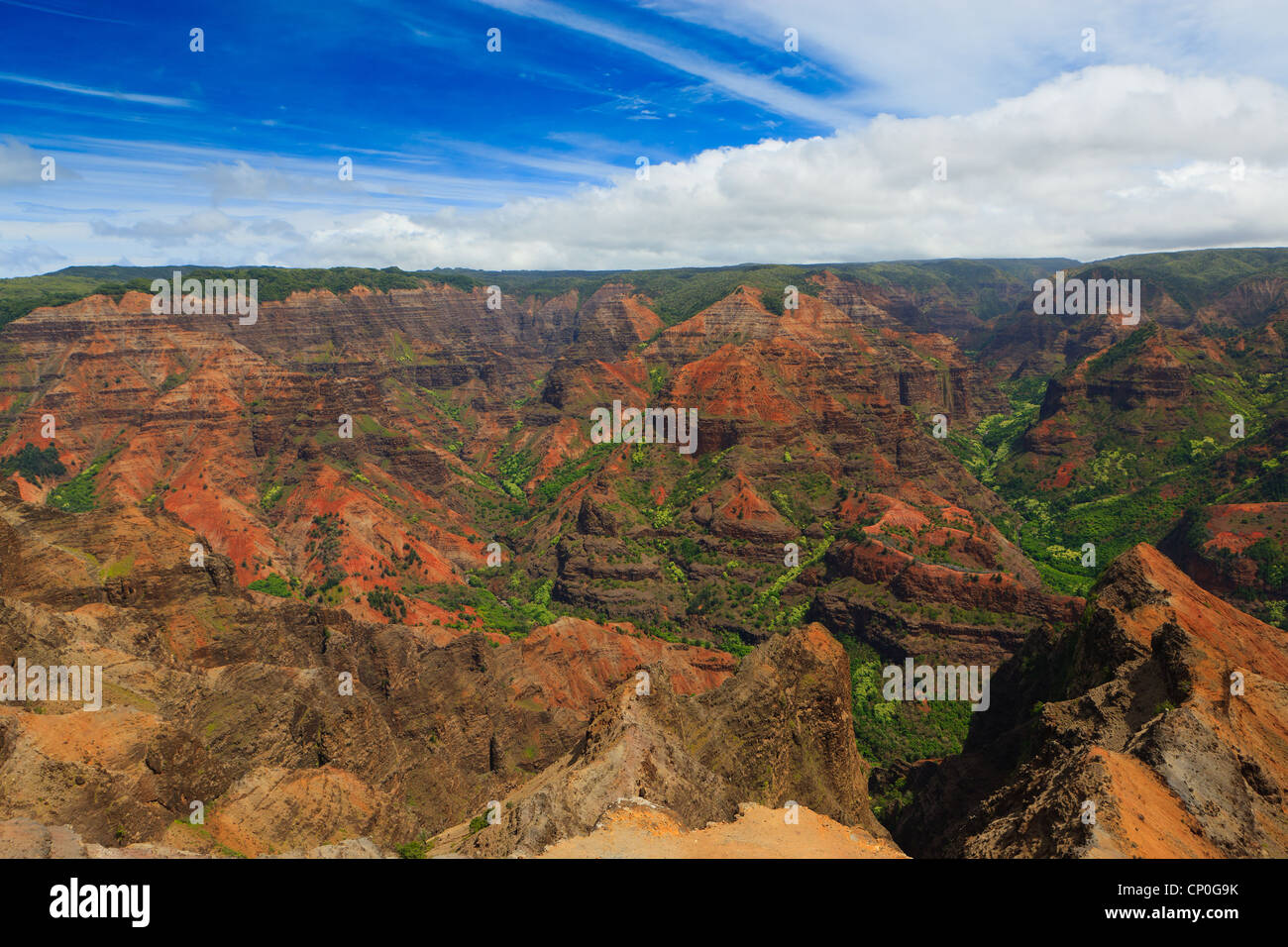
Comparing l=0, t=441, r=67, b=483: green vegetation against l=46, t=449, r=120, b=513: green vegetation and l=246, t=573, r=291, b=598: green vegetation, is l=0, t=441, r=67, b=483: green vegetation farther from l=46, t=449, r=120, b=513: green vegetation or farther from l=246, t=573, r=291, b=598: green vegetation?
l=246, t=573, r=291, b=598: green vegetation

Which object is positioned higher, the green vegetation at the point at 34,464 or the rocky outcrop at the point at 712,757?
the green vegetation at the point at 34,464

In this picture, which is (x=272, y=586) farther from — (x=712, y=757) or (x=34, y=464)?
(x=712, y=757)

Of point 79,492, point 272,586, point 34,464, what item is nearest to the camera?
point 272,586

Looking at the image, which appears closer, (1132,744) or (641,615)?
(1132,744)

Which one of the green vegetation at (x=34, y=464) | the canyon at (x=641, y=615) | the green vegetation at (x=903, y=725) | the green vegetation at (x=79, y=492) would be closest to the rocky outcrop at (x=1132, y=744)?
the canyon at (x=641, y=615)

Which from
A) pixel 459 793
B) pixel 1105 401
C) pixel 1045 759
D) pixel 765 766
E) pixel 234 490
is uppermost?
pixel 1105 401

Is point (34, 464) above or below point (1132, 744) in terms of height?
above

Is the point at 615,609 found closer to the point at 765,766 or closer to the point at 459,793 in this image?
the point at 459,793

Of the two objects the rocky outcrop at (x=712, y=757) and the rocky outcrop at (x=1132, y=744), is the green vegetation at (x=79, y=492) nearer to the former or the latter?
the rocky outcrop at (x=712, y=757)

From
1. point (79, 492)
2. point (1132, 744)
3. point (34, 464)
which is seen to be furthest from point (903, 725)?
point (34, 464)

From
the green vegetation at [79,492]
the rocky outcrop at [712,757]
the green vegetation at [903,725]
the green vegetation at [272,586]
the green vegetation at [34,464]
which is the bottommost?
the green vegetation at [903,725]

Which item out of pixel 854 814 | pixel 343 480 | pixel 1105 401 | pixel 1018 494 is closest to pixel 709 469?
pixel 343 480
